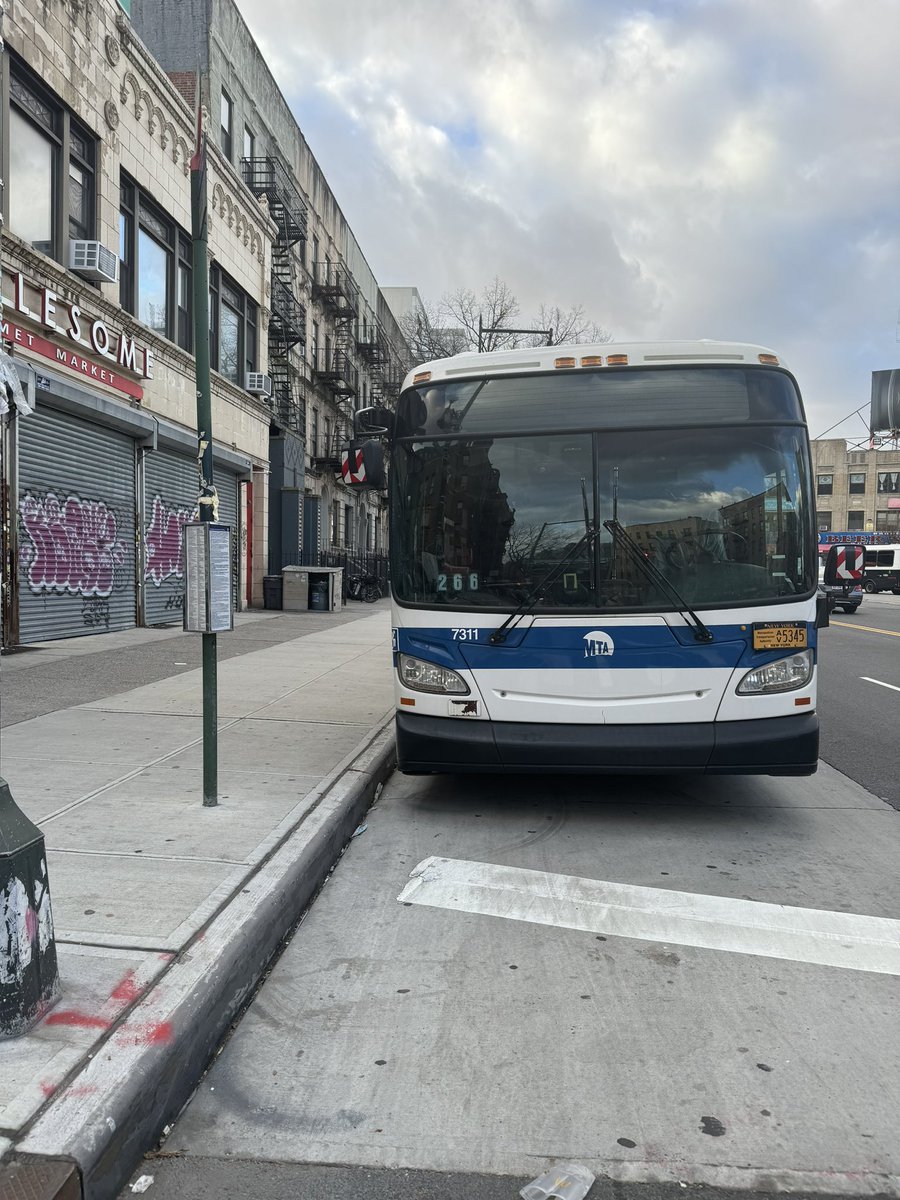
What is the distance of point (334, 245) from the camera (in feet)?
122

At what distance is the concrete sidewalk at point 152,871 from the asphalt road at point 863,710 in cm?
393

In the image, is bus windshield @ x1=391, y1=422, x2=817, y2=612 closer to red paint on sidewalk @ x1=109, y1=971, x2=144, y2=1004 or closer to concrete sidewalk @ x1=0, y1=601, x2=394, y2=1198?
concrete sidewalk @ x1=0, y1=601, x2=394, y2=1198

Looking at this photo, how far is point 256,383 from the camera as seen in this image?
77.5 ft

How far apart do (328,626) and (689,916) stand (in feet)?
52.1

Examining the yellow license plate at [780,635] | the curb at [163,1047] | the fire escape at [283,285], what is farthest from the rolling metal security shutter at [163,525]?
the curb at [163,1047]

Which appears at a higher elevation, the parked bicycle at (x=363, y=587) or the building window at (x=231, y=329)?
the building window at (x=231, y=329)

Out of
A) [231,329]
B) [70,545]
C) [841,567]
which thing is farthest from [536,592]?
[841,567]

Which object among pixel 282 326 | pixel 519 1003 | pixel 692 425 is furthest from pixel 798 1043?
pixel 282 326

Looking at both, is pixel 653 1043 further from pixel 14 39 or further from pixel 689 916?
pixel 14 39

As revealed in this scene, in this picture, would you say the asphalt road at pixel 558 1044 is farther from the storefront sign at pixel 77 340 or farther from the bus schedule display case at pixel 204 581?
the storefront sign at pixel 77 340

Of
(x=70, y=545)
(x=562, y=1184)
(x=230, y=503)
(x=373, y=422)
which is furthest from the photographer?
(x=230, y=503)

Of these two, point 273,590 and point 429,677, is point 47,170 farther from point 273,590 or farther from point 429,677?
point 273,590

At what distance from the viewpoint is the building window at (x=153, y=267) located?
16.3 metres

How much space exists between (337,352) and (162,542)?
20510mm
